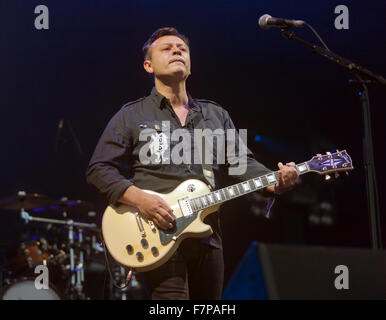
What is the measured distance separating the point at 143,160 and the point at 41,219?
3.06 meters

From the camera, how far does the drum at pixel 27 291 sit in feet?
17.4

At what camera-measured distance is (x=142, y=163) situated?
114 inches

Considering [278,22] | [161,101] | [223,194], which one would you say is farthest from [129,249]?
[278,22]

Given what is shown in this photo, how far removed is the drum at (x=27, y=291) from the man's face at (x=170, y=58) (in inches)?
126

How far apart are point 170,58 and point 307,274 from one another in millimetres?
1969

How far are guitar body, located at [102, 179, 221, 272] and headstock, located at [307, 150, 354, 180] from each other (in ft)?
2.57

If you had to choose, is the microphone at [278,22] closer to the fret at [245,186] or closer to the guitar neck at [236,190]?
the guitar neck at [236,190]

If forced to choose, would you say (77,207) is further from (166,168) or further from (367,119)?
(367,119)

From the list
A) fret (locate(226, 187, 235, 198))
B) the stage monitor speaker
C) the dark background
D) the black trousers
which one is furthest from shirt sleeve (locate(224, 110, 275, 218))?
the dark background

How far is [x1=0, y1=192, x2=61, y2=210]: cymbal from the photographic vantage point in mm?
5188

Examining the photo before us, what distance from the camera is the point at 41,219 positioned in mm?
5520

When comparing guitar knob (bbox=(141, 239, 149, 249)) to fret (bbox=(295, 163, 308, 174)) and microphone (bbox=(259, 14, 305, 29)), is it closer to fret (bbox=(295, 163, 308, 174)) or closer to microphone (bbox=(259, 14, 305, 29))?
fret (bbox=(295, 163, 308, 174))

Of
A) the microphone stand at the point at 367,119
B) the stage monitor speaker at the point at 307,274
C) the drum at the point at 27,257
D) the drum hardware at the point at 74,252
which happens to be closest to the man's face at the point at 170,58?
the microphone stand at the point at 367,119
